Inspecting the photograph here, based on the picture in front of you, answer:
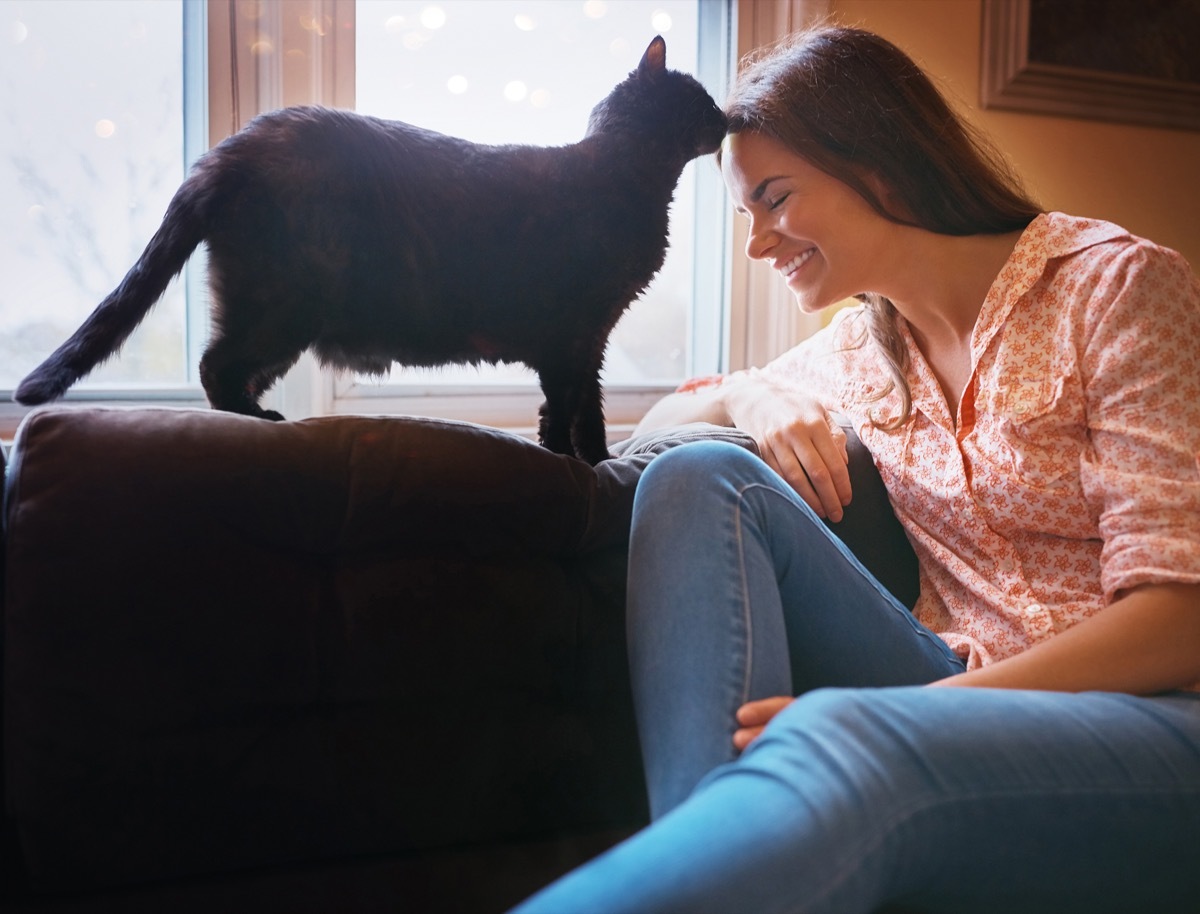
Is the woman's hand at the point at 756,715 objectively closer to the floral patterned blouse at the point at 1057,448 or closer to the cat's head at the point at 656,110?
the floral patterned blouse at the point at 1057,448

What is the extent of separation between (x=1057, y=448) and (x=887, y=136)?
15.2 inches

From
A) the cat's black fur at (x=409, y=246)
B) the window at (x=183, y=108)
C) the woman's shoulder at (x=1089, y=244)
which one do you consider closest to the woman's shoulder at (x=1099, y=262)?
the woman's shoulder at (x=1089, y=244)

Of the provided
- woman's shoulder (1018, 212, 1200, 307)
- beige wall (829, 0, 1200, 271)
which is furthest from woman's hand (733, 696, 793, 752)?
beige wall (829, 0, 1200, 271)

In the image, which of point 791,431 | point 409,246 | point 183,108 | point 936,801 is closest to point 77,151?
point 183,108

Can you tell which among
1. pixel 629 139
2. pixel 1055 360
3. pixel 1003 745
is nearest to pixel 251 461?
pixel 629 139

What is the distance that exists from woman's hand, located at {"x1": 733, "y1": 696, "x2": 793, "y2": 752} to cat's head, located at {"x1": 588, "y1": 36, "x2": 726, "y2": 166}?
0.57 m

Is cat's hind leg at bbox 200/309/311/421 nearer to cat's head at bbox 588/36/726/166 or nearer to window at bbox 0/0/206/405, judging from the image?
cat's head at bbox 588/36/726/166

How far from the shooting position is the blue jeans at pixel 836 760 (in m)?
0.54

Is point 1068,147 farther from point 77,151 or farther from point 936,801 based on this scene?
point 77,151

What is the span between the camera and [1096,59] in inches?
69.4

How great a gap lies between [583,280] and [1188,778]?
659 millimetres

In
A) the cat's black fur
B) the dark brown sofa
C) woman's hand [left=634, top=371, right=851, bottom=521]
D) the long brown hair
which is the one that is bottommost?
the dark brown sofa

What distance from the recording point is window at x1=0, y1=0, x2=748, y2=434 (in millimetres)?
1345

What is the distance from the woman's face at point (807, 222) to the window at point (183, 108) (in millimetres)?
602
